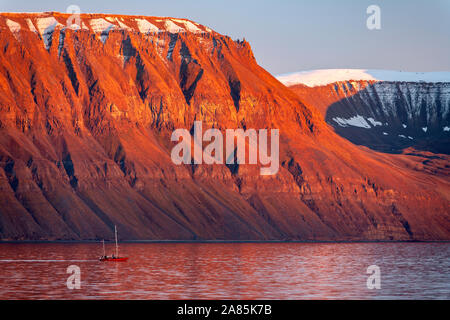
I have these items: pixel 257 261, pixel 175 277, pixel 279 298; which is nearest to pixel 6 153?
pixel 257 261

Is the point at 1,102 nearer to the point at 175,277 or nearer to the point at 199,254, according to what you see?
the point at 199,254

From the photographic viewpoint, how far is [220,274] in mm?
99500

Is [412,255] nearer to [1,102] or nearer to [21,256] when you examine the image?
[21,256]

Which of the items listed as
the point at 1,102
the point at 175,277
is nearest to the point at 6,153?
the point at 1,102

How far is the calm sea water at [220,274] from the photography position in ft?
260

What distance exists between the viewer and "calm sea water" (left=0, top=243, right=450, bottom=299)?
260ft

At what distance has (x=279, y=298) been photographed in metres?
75.7
